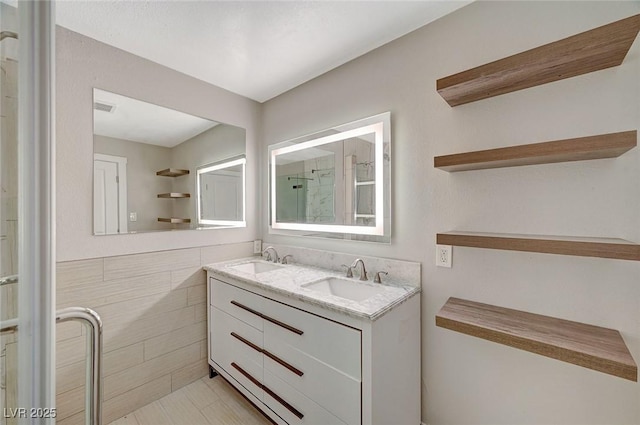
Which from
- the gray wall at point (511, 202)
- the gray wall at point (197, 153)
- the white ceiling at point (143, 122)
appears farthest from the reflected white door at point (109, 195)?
the gray wall at point (511, 202)

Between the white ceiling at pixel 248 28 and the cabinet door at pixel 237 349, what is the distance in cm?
182

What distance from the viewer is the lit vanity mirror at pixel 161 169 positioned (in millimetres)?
1736

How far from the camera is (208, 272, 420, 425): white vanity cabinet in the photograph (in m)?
1.19

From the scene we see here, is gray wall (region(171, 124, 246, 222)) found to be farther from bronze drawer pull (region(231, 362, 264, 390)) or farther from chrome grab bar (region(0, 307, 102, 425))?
chrome grab bar (region(0, 307, 102, 425))

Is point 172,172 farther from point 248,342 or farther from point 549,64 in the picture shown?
point 549,64

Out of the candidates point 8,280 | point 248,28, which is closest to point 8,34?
point 8,280

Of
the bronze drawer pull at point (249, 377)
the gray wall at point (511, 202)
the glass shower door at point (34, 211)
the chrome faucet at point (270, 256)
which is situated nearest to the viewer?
the glass shower door at point (34, 211)

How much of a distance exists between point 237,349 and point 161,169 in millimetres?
1408

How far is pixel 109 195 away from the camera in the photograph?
1743mm

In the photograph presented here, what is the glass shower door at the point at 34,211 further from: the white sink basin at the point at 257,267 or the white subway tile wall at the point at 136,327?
the white sink basin at the point at 257,267

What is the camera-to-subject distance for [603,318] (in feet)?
3.64

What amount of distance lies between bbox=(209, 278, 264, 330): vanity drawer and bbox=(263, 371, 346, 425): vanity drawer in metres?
0.34

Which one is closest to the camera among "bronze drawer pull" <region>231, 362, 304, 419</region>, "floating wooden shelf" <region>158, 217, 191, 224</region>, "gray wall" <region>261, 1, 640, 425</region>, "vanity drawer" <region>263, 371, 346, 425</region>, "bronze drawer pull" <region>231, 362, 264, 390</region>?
"gray wall" <region>261, 1, 640, 425</region>

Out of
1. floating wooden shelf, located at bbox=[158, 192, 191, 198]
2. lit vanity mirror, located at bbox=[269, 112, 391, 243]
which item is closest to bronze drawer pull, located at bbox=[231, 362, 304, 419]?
lit vanity mirror, located at bbox=[269, 112, 391, 243]
